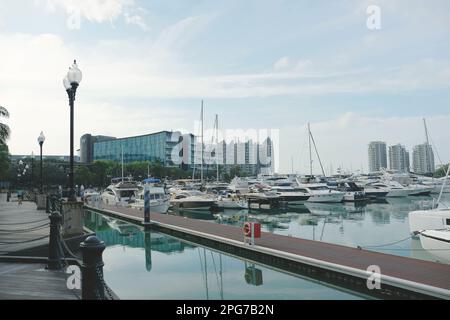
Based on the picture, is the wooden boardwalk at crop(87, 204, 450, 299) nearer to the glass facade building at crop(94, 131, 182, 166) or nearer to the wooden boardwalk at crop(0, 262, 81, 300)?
the wooden boardwalk at crop(0, 262, 81, 300)

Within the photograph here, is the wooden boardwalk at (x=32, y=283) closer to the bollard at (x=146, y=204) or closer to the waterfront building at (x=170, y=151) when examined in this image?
the bollard at (x=146, y=204)

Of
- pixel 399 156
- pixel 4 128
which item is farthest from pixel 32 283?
pixel 399 156

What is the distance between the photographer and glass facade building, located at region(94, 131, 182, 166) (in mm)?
152000

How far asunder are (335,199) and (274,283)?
42777 millimetres

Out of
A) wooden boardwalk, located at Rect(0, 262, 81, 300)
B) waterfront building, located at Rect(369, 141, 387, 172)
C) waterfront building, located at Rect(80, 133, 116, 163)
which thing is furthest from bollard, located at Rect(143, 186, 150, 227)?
waterfront building, located at Rect(369, 141, 387, 172)

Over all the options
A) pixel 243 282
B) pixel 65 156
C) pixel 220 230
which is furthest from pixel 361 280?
pixel 65 156

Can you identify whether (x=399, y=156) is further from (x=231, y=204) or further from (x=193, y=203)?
(x=193, y=203)

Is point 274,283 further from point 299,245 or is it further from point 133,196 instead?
point 133,196

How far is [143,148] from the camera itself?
6373 inches

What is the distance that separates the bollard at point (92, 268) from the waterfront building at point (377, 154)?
194 meters

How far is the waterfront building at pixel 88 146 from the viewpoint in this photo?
17900 centimetres

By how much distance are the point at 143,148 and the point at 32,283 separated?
15735 centimetres

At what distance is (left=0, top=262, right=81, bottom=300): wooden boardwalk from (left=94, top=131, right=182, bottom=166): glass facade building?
138 metres

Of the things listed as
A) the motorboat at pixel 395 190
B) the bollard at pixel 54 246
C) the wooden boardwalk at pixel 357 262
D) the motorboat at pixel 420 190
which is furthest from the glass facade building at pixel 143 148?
the bollard at pixel 54 246
